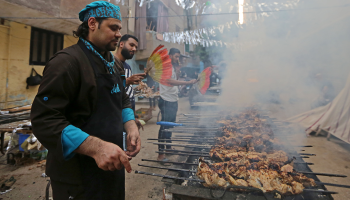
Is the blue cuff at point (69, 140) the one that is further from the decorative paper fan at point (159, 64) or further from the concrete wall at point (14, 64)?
the concrete wall at point (14, 64)

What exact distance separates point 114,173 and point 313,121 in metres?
7.85

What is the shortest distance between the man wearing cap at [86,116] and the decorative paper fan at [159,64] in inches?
64.5

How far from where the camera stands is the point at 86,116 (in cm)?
128

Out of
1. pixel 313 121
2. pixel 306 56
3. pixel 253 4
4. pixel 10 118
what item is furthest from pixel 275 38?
pixel 10 118

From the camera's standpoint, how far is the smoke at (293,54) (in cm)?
529

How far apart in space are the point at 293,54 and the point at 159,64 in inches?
239

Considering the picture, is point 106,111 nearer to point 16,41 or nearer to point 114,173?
point 114,173

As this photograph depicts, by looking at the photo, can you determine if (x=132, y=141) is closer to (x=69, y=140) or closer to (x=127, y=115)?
(x=127, y=115)

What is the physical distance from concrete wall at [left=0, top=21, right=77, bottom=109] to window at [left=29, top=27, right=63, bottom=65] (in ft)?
0.67

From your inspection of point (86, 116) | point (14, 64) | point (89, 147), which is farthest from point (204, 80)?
point (14, 64)

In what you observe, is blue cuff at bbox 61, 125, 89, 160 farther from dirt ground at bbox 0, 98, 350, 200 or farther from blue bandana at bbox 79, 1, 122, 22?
dirt ground at bbox 0, 98, 350, 200

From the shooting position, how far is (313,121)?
680 cm

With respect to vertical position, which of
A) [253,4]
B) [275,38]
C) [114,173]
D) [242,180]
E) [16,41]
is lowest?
[242,180]

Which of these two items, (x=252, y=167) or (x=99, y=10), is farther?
(x=252, y=167)
